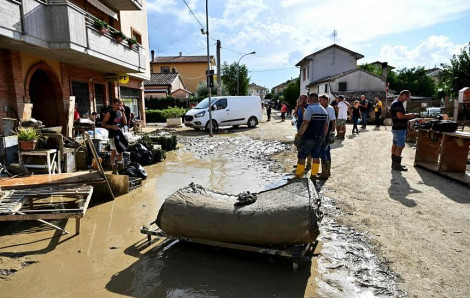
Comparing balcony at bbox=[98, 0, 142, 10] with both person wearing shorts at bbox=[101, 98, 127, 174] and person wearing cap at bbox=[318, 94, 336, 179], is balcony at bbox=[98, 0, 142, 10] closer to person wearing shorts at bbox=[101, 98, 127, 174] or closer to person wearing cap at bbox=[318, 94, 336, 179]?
person wearing shorts at bbox=[101, 98, 127, 174]

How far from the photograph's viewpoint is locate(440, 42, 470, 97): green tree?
24797mm

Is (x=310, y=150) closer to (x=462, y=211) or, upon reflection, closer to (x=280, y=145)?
(x=462, y=211)

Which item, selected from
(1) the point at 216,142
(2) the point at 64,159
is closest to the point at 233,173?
(2) the point at 64,159

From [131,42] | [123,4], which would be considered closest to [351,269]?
[131,42]

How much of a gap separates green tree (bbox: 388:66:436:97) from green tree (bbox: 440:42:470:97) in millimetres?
18328

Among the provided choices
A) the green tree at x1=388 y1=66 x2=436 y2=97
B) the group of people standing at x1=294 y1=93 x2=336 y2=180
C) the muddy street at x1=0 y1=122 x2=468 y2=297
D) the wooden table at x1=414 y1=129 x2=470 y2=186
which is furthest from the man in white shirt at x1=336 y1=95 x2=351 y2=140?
the green tree at x1=388 y1=66 x2=436 y2=97

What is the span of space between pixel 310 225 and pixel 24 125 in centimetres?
704

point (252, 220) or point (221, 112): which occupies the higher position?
point (221, 112)

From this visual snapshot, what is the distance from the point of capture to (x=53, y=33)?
8.88 m

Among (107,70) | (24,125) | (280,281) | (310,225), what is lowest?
(280,281)

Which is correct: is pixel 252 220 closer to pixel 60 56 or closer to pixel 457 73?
pixel 60 56

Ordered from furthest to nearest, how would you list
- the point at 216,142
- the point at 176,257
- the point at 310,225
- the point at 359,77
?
the point at 359,77
the point at 216,142
the point at 176,257
the point at 310,225

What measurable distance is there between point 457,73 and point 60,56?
2830 cm

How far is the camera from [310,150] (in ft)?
20.9
